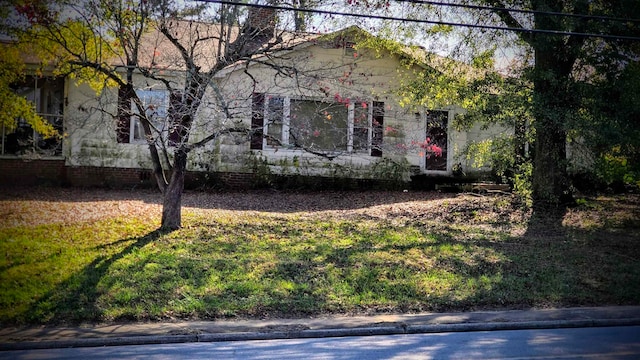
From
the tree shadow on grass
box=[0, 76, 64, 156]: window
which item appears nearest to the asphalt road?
the tree shadow on grass

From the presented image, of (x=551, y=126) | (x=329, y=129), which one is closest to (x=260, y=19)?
(x=329, y=129)

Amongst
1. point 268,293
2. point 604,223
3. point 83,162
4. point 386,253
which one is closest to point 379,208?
point 386,253

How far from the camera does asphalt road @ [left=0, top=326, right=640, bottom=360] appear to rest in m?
6.91

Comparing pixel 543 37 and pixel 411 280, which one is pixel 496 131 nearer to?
pixel 543 37

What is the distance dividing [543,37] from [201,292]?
9.37 meters

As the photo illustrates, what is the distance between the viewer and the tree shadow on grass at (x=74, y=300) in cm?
809

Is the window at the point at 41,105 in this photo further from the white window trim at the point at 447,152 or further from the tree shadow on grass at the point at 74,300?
the white window trim at the point at 447,152

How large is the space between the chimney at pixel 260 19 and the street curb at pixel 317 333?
6.37 metres

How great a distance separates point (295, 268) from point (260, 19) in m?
5.43

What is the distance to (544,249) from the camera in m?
11.8

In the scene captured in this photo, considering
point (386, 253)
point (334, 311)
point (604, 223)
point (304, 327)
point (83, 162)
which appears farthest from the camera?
point (83, 162)

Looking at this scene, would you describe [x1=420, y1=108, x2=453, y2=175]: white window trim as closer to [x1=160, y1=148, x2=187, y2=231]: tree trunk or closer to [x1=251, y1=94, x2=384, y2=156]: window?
[x1=251, y1=94, x2=384, y2=156]: window

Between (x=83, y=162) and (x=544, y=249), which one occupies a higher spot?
(x=83, y=162)

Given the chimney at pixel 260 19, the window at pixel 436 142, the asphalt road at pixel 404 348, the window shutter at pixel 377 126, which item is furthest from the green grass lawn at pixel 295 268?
the window at pixel 436 142
